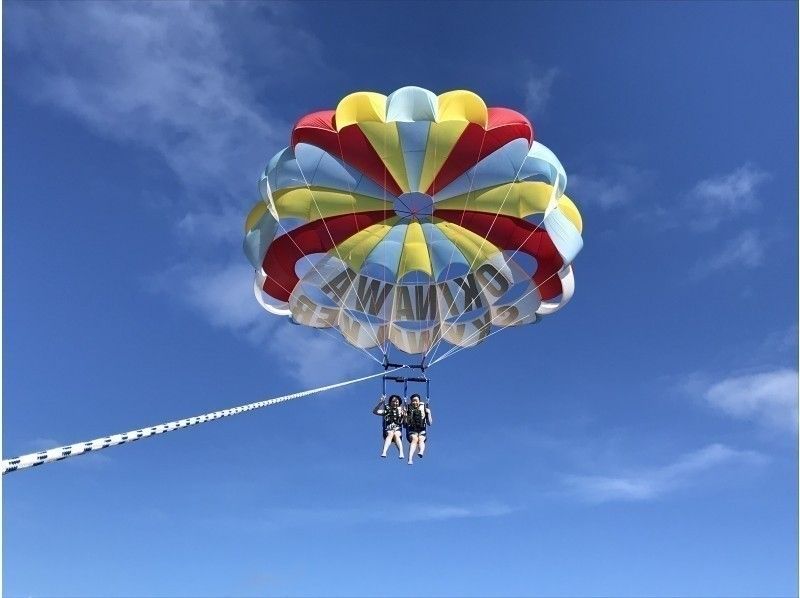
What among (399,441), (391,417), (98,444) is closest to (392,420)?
(391,417)

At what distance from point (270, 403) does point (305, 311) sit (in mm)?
6653

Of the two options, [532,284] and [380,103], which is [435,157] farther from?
[532,284]

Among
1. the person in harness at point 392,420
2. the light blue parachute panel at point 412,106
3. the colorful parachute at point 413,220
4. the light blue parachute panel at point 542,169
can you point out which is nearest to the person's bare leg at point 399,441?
the person in harness at point 392,420

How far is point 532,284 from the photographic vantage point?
13461mm

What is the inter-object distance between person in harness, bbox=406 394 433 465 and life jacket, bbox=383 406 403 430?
5.7 inches

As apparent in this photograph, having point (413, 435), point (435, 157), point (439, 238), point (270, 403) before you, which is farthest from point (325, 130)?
point (270, 403)

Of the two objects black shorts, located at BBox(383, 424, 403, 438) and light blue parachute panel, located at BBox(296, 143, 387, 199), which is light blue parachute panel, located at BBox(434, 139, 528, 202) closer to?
light blue parachute panel, located at BBox(296, 143, 387, 199)

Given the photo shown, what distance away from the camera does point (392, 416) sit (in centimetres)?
1160

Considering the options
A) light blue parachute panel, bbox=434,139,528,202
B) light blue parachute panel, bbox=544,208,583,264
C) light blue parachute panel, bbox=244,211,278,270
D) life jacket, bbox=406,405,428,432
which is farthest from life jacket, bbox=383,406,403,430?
light blue parachute panel, bbox=544,208,583,264

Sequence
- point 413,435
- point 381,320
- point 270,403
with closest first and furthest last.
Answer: point 270,403, point 413,435, point 381,320

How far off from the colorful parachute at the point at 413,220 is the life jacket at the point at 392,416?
2.00 metres

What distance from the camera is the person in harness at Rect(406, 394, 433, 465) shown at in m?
11.6

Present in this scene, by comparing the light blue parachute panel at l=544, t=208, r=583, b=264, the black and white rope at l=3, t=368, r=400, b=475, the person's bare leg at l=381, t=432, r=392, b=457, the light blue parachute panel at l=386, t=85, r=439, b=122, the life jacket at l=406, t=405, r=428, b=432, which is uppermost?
the light blue parachute panel at l=386, t=85, r=439, b=122

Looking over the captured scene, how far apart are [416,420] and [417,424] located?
0.07 m
